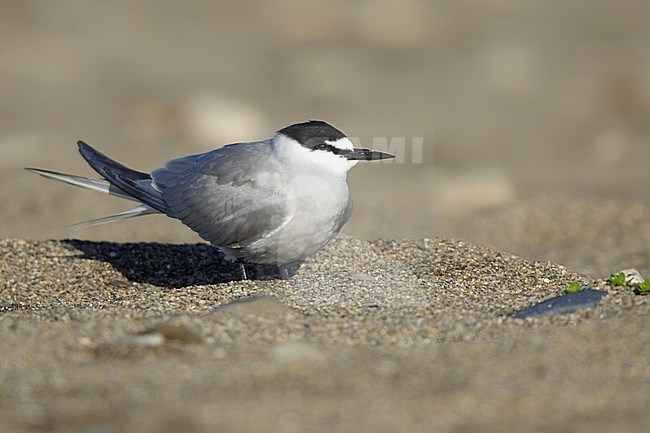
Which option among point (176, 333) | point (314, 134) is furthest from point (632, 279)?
point (176, 333)

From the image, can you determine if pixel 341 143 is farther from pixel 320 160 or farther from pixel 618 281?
pixel 618 281

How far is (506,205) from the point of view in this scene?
7.78 m

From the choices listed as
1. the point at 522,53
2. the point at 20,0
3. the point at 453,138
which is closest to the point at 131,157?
the point at 453,138

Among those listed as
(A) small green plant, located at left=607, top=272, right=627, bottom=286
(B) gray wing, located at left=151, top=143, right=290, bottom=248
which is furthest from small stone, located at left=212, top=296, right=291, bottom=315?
(A) small green plant, located at left=607, top=272, right=627, bottom=286

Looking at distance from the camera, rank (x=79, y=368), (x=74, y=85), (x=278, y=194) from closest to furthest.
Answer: (x=79, y=368) < (x=278, y=194) < (x=74, y=85)

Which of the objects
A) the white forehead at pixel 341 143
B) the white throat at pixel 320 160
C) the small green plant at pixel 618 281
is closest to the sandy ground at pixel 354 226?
the small green plant at pixel 618 281

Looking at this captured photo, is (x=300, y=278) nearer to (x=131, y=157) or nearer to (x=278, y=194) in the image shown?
(x=278, y=194)

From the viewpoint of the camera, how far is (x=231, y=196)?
186 inches

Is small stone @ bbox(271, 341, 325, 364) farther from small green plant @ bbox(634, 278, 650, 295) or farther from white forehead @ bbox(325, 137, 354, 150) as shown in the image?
small green plant @ bbox(634, 278, 650, 295)

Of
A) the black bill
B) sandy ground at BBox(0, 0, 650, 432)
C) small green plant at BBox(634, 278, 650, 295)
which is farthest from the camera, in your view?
the black bill

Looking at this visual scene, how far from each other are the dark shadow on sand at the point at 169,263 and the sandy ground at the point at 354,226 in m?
0.02

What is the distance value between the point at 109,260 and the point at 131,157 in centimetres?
357

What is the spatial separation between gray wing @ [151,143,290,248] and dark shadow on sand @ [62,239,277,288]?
1.41ft

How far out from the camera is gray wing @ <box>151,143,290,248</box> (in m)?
4.56
